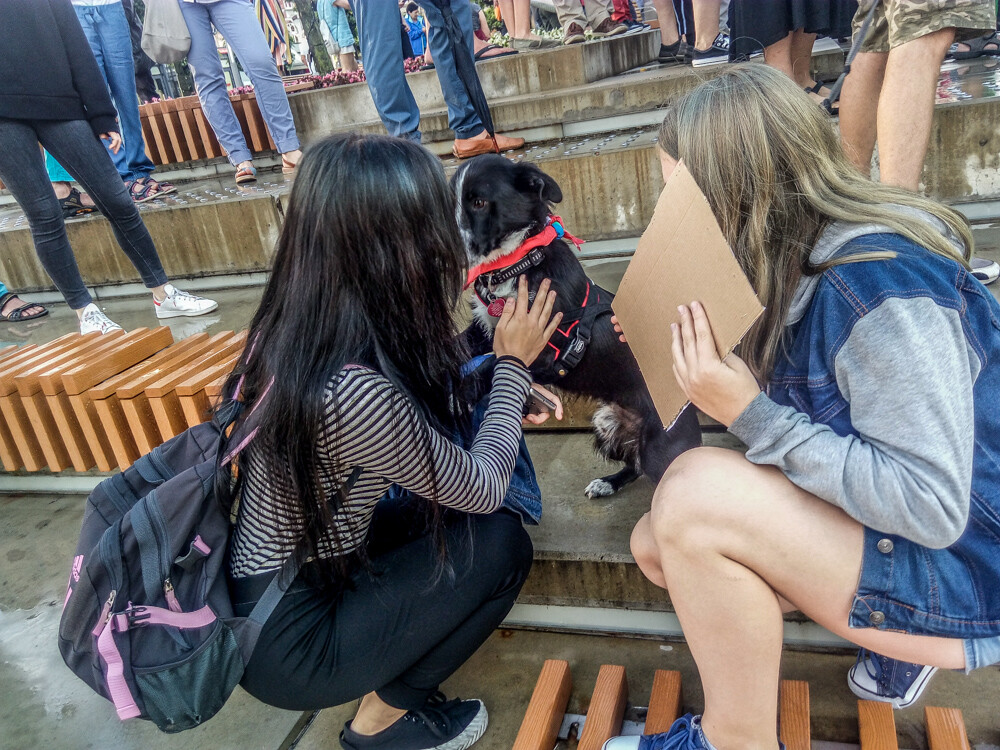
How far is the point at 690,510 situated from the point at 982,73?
3922mm

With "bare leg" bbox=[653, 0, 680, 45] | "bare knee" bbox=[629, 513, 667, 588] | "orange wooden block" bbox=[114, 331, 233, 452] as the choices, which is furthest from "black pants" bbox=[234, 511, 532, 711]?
"bare leg" bbox=[653, 0, 680, 45]

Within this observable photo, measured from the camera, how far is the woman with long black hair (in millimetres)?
1304

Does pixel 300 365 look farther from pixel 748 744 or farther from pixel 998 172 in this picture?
pixel 998 172

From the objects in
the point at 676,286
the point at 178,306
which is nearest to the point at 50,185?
the point at 178,306

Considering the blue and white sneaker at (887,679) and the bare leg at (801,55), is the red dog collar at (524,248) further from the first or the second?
the bare leg at (801,55)

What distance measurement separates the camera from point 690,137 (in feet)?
4.14

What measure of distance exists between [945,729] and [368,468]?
1.26 metres

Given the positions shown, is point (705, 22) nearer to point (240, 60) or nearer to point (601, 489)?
point (240, 60)

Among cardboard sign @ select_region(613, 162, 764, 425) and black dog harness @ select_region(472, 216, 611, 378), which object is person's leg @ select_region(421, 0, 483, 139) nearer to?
black dog harness @ select_region(472, 216, 611, 378)

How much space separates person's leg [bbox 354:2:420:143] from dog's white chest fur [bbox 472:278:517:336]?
1827 mm

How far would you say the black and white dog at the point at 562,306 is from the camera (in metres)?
2.01

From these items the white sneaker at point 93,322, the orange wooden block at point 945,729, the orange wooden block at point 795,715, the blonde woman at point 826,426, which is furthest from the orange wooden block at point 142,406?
the orange wooden block at point 945,729

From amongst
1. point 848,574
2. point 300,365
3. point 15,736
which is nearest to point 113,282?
point 15,736

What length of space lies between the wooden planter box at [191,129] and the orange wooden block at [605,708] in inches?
219
